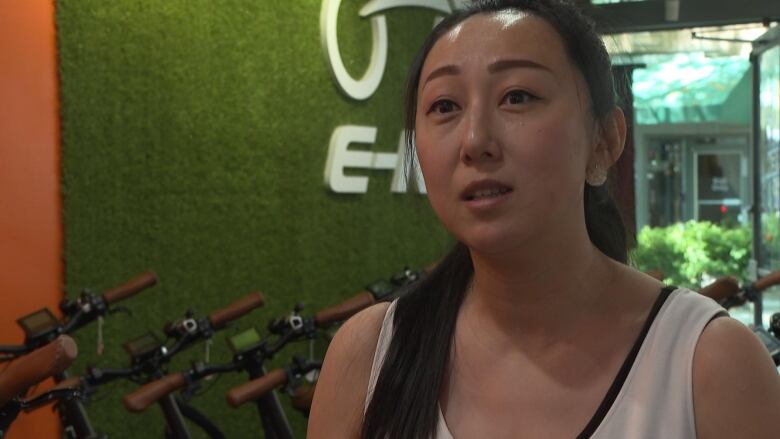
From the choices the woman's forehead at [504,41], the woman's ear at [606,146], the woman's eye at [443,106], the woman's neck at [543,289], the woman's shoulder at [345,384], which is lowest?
the woman's shoulder at [345,384]

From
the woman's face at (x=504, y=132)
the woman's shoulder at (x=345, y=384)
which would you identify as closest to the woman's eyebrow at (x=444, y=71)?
the woman's face at (x=504, y=132)

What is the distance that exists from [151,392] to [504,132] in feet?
7.14

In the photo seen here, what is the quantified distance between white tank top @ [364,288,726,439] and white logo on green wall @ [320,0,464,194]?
13.1ft

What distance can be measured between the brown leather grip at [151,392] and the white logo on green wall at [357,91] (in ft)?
7.21

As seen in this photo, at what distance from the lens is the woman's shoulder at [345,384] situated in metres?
1.10

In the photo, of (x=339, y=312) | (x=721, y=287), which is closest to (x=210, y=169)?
(x=339, y=312)

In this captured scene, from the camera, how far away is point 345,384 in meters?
1.12

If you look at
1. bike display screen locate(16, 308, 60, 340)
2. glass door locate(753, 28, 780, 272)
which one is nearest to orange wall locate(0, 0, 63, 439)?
bike display screen locate(16, 308, 60, 340)

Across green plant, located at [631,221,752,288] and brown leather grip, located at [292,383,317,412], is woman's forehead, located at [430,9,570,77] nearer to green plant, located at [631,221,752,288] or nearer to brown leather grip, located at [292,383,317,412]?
brown leather grip, located at [292,383,317,412]

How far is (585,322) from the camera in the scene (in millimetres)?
1038

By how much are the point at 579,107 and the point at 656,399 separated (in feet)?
0.99

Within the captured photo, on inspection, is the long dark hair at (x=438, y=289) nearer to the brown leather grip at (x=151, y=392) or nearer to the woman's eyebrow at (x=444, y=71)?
the woman's eyebrow at (x=444, y=71)

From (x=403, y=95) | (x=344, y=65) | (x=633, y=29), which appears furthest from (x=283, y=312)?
(x=403, y=95)

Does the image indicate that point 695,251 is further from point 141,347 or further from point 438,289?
point 438,289
